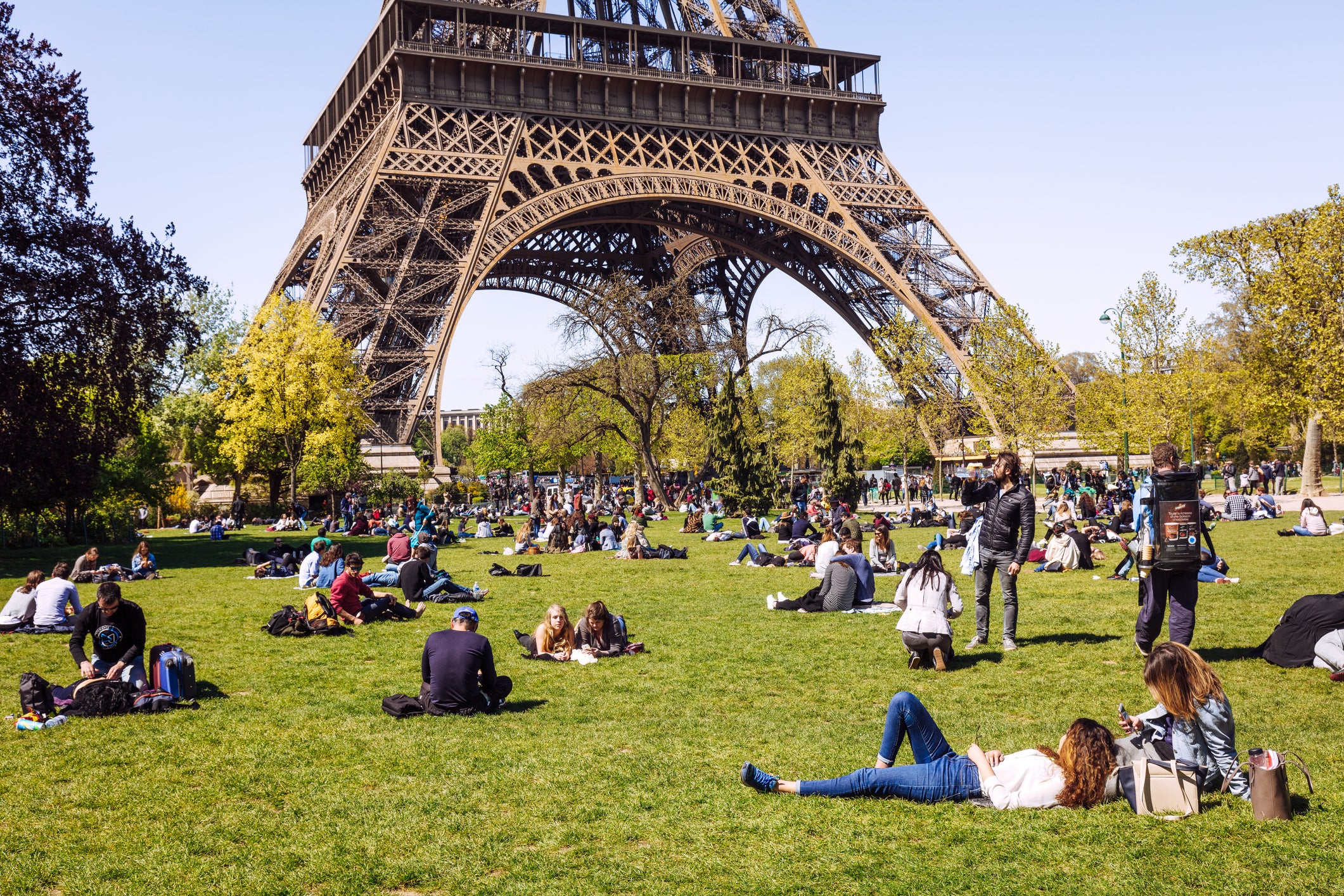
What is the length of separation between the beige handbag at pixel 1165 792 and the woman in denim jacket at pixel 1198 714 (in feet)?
0.82

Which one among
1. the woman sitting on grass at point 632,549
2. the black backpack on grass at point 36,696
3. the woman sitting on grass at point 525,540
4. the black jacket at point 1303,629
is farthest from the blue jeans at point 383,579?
the black jacket at point 1303,629

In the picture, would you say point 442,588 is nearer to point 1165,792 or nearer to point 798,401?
point 1165,792

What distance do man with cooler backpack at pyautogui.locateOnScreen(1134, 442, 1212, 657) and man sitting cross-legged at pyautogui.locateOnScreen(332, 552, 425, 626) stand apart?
9.37 meters

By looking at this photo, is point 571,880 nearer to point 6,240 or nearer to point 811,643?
point 811,643

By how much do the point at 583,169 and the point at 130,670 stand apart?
111 feet

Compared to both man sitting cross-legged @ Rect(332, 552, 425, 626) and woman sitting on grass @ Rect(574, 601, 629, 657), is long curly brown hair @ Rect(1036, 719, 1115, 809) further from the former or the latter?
man sitting cross-legged @ Rect(332, 552, 425, 626)

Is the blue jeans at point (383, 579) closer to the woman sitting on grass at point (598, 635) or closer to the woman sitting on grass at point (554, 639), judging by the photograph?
the woman sitting on grass at point (554, 639)

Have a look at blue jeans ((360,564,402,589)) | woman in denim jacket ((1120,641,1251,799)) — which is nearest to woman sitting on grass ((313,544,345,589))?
blue jeans ((360,564,402,589))

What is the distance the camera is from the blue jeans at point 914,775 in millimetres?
6250

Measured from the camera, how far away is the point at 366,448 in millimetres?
41625

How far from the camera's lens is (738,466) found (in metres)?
35.5

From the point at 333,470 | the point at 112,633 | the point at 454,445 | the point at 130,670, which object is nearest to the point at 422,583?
the point at 130,670

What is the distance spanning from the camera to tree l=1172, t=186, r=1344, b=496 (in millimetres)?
30734

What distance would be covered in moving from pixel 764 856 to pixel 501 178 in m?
35.4
